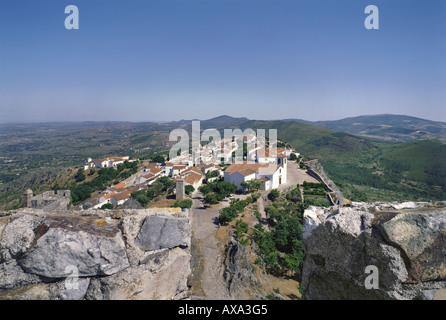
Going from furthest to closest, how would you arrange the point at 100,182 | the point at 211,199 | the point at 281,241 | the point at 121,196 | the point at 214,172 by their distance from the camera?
1. the point at 100,182
2. the point at 214,172
3. the point at 121,196
4. the point at 211,199
5. the point at 281,241

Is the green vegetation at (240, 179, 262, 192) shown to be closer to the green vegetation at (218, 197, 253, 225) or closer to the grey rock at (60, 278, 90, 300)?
the green vegetation at (218, 197, 253, 225)

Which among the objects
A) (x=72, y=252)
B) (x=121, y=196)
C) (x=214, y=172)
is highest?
(x=72, y=252)

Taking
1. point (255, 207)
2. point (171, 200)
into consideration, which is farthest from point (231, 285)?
point (171, 200)

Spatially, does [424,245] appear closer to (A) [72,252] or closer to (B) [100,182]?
(A) [72,252]

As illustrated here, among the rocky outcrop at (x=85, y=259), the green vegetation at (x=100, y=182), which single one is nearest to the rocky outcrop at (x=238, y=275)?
the rocky outcrop at (x=85, y=259)

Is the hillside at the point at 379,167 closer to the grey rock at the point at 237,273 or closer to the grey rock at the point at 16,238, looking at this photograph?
the grey rock at the point at 237,273

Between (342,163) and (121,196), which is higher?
(121,196)

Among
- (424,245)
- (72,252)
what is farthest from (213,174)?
(424,245)
